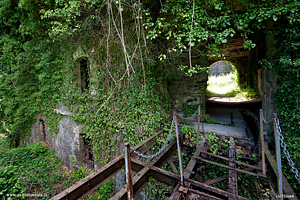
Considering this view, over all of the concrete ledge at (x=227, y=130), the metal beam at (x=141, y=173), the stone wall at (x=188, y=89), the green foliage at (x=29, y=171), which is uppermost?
the stone wall at (x=188, y=89)

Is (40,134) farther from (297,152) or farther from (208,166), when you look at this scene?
(297,152)

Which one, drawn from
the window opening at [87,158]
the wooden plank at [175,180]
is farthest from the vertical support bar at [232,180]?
the window opening at [87,158]

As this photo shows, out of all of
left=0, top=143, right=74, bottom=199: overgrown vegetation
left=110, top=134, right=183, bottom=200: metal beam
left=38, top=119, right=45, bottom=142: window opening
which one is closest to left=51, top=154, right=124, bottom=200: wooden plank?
left=110, top=134, right=183, bottom=200: metal beam

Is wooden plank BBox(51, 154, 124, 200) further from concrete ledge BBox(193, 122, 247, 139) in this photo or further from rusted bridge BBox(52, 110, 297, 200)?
concrete ledge BBox(193, 122, 247, 139)

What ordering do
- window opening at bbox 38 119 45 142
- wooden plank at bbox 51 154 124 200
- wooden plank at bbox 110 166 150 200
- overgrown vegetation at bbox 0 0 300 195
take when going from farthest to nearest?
1. window opening at bbox 38 119 45 142
2. overgrown vegetation at bbox 0 0 300 195
3. wooden plank at bbox 110 166 150 200
4. wooden plank at bbox 51 154 124 200

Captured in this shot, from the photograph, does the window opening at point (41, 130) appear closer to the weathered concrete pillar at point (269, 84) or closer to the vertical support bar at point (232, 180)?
the vertical support bar at point (232, 180)

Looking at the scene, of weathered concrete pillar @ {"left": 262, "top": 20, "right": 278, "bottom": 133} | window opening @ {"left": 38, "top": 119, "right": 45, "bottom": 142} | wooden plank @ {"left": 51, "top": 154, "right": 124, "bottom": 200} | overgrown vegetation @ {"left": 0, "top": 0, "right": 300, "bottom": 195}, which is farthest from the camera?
window opening @ {"left": 38, "top": 119, "right": 45, "bottom": 142}

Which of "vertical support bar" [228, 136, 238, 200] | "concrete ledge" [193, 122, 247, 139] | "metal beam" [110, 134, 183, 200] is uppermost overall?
"concrete ledge" [193, 122, 247, 139]

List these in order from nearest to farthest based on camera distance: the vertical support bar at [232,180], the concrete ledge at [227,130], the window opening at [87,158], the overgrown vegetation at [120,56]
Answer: the vertical support bar at [232,180]
the overgrown vegetation at [120,56]
the concrete ledge at [227,130]
the window opening at [87,158]

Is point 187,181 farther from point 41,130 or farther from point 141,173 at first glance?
point 41,130

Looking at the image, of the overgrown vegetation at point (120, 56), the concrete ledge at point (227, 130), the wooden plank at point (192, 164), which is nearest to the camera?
the wooden plank at point (192, 164)

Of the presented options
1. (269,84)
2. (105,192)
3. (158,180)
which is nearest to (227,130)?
(269,84)

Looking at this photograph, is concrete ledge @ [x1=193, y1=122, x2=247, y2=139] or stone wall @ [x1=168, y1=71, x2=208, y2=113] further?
stone wall @ [x1=168, y1=71, x2=208, y2=113]

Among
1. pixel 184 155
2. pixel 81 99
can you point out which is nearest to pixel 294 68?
pixel 184 155
